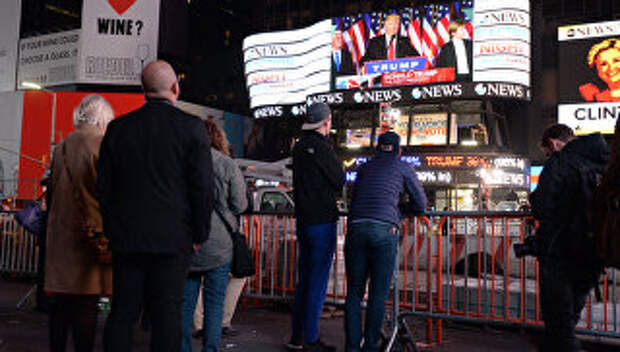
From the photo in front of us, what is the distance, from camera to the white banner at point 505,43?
76.5 feet

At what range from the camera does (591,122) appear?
2327cm

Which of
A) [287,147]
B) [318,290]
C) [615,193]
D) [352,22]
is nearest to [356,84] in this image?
[352,22]

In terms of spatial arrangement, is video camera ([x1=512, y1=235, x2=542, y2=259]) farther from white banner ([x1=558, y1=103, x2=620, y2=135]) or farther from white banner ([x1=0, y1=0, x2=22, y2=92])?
white banner ([x1=0, y1=0, x2=22, y2=92])

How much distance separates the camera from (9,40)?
93.4 ft

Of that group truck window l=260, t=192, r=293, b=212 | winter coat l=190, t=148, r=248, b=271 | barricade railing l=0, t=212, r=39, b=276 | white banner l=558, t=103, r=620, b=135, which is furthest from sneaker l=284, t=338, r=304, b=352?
white banner l=558, t=103, r=620, b=135

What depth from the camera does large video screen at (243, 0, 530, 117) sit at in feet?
76.7

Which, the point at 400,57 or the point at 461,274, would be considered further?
the point at 400,57

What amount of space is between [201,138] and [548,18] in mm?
25885

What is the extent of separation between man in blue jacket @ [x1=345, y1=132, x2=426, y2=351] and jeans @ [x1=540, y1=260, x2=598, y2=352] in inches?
54.3

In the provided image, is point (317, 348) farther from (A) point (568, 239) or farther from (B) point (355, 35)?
(B) point (355, 35)

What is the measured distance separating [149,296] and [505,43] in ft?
73.6

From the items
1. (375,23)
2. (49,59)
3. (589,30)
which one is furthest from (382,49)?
(49,59)

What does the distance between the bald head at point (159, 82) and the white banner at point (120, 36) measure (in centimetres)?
1473

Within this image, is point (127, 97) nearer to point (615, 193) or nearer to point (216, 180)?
point (216, 180)
